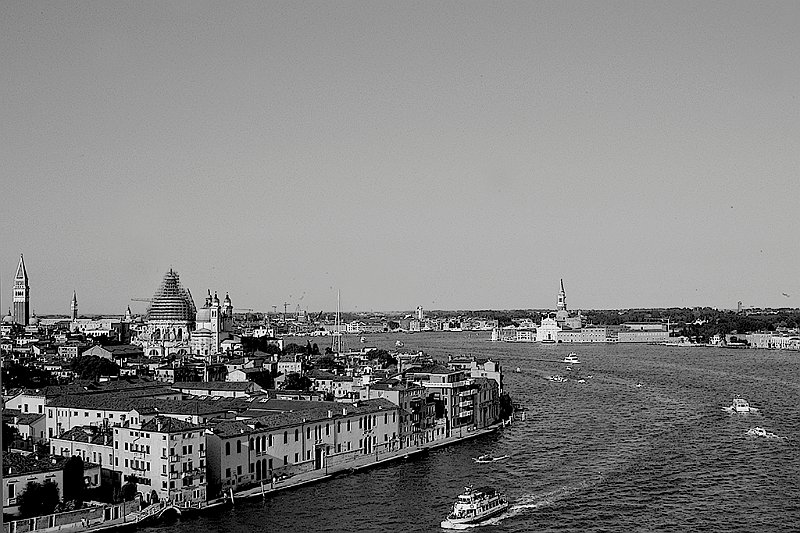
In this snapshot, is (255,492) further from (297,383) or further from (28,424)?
(297,383)

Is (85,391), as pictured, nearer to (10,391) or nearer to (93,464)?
→ (10,391)

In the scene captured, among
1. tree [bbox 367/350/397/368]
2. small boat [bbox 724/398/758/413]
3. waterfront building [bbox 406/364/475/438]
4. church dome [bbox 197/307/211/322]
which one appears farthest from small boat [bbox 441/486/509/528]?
church dome [bbox 197/307/211/322]

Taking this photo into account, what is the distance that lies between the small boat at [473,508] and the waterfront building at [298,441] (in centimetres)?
237

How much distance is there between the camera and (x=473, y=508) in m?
7.83

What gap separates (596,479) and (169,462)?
4316mm

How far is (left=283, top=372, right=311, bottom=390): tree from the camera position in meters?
16.4

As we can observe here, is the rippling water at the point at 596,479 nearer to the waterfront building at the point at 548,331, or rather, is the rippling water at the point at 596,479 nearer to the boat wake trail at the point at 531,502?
the boat wake trail at the point at 531,502

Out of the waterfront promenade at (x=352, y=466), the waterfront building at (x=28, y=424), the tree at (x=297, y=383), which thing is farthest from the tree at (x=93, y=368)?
the waterfront promenade at (x=352, y=466)

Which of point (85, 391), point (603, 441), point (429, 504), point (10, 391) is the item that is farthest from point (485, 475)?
point (10, 391)

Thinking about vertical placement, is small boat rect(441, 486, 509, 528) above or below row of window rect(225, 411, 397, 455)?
below

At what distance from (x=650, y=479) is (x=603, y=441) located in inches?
101

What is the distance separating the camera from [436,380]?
44.4ft

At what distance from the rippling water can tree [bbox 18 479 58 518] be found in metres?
1.08

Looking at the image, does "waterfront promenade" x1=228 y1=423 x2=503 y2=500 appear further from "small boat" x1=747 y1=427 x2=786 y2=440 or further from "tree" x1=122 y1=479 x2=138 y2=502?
"small boat" x1=747 y1=427 x2=786 y2=440
